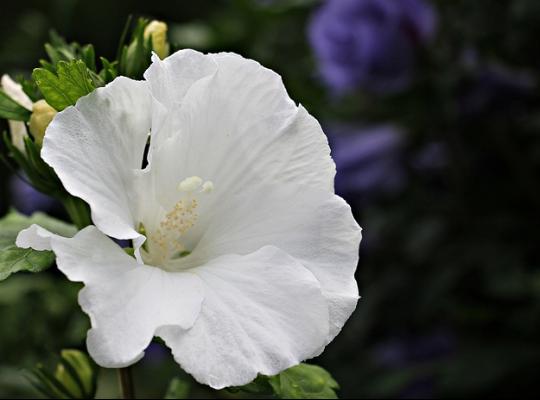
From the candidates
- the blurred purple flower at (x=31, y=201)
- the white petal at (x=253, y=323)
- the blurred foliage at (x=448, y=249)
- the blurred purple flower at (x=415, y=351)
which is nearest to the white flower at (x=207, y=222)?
the white petal at (x=253, y=323)

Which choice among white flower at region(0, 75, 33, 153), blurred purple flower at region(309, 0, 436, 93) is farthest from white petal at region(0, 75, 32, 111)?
blurred purple flower at region(309, 0, 436, 93)

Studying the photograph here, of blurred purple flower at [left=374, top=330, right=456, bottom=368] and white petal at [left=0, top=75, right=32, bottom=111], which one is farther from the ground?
white petal at [left=0, top=75, right=32, bottom=111]

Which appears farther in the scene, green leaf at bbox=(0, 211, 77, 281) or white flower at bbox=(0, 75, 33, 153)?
white flower at bbox=(0, 75, 33, 153)

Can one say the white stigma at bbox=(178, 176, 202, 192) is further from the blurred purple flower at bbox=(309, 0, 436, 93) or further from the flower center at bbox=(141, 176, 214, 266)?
the blurred purple flower at bbox=(309, 0, 436, 93)

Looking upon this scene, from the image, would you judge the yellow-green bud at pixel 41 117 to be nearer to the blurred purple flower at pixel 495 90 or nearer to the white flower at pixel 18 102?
the white flower at pixel 18 102

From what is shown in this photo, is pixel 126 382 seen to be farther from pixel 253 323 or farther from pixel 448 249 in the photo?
pixel 448 249
